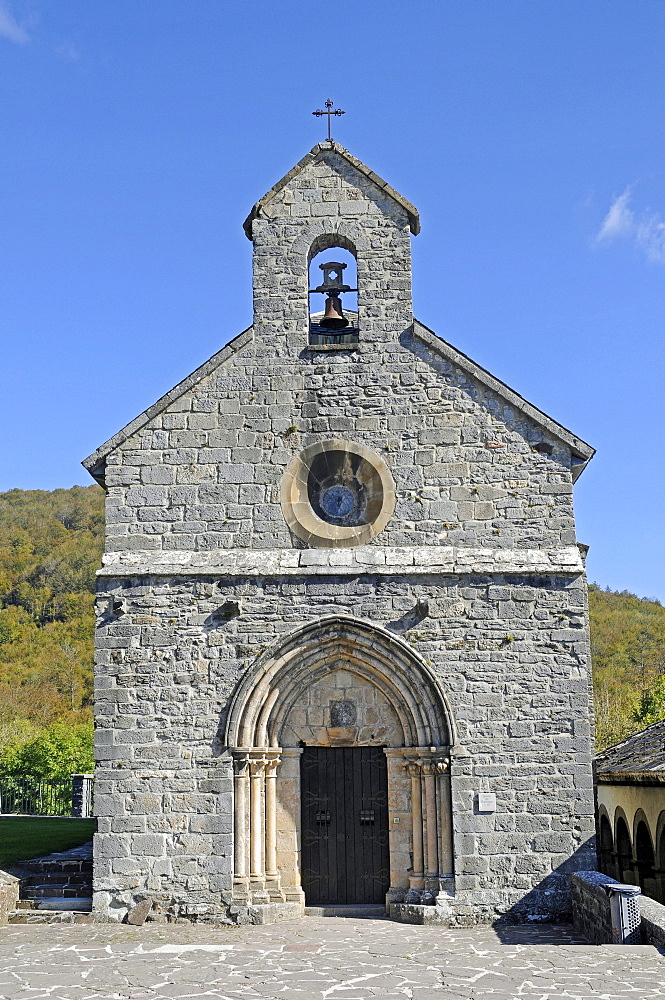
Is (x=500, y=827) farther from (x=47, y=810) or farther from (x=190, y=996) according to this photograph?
(x=47, y=810)

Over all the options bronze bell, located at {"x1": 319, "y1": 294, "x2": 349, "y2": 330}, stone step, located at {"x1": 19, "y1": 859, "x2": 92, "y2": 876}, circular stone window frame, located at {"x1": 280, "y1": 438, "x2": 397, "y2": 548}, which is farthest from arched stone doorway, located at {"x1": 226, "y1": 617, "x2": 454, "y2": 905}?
bronze bell, located at {"x1": 319, "y1": 294, "x2": 349, "y2": 330}

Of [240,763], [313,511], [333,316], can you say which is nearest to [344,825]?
[240,763]

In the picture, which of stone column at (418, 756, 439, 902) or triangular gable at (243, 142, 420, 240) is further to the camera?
triangular gable at (243, 142, 420, 240)

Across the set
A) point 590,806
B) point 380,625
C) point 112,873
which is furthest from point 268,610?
point 590,806

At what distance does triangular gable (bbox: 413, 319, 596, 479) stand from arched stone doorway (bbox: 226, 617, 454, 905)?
3.10 meters

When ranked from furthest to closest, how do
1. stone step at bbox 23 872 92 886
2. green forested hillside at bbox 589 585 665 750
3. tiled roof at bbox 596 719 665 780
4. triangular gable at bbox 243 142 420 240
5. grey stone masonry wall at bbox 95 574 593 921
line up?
green forested hillside at bbox 589 585 665 750 → triangular gable at bbox 243 142 420 240 → stone step at bbox 23 872 92 886 → tiled roof at bbox 596 719 665 780 → grey stone masonry wall at bbox 95 574 593 921

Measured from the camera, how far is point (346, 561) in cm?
1112

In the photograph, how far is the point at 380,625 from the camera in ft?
35.8

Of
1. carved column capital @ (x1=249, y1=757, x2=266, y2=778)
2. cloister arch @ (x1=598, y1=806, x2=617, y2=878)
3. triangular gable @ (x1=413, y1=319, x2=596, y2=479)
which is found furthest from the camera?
cloister arch @ (x1=598, y1=806, x2=617, y2=878)

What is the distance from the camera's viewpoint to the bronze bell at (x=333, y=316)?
491 inches

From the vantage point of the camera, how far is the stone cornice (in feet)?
36.1

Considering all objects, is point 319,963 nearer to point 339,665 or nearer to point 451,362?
point 339,665

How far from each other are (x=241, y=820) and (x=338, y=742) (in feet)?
4.64

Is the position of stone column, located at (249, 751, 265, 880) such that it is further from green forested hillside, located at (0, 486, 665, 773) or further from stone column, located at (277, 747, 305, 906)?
green forested hillside, located at (0, 486, 665, 773)
